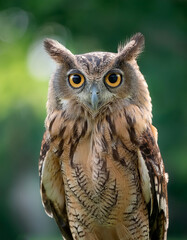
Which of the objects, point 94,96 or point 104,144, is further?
point 104,144

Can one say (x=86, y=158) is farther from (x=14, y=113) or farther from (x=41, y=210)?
(x=41, y=210)

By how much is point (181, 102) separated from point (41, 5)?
3081mm

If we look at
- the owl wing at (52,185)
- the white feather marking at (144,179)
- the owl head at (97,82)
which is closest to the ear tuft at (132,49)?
the owl head at (97,82)

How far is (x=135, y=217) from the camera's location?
11.3 ft

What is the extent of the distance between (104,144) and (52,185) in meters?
0.48

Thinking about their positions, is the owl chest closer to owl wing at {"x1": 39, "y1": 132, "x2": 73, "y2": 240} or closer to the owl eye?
owl wing at {"x1": 39, "y1": 132, "x2": 73, "y2": 240}

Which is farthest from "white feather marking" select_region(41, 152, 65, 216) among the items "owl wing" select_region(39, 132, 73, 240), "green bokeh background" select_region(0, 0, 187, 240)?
"green bokeh background" select_region(0, 0, 187, 240)

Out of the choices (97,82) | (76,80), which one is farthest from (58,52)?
(97,82)

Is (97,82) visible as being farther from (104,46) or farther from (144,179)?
(104,46)

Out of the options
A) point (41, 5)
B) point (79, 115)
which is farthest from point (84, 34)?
point (79, 115)

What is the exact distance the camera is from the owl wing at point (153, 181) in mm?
3357

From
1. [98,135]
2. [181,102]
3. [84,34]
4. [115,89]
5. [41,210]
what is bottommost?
[41,210]

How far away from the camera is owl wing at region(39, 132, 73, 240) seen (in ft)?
11.3

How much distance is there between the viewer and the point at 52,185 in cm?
355
